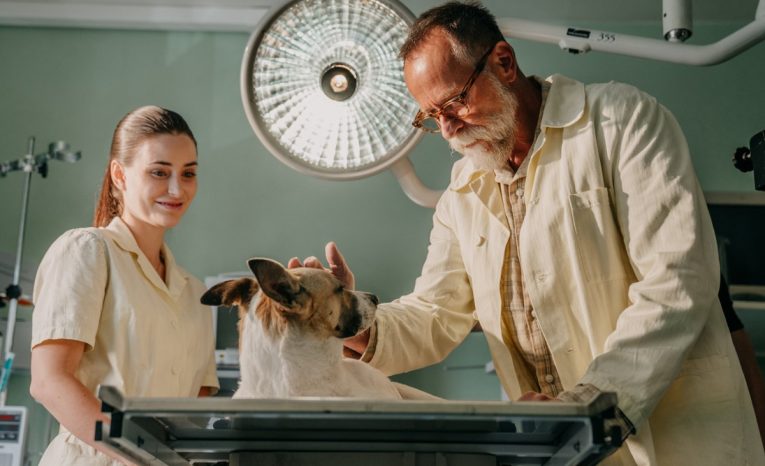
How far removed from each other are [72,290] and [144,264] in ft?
0.64

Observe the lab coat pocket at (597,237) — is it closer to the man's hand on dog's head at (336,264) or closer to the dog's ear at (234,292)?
the man's hand on dog's head at (336,264)

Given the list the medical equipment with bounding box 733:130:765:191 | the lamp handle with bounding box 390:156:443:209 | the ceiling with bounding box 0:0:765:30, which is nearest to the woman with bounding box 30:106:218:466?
the lamp handle with bounding box 390:156:443:209

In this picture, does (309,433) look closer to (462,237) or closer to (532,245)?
(532,245)

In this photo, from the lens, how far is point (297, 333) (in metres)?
1.44

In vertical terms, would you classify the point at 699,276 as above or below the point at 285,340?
above

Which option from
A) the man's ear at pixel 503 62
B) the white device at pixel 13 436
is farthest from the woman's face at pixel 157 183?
the white device at pixel 13 436

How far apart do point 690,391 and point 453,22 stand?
0.82 meters

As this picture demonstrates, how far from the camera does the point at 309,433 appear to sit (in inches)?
38.6

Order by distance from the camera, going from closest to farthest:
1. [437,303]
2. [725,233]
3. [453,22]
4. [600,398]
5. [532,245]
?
[600,398] < [532,245] < [453,22] < [437,303] < [725,233]

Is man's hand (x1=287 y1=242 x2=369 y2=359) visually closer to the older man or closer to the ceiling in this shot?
the older man

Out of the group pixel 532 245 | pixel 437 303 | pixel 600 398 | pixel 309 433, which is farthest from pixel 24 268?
pixel 600 398

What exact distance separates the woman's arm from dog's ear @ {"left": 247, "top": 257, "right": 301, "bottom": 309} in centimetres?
39

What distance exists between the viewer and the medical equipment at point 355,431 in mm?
847

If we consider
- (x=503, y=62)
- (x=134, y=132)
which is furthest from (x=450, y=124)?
(x=134, y=132)
